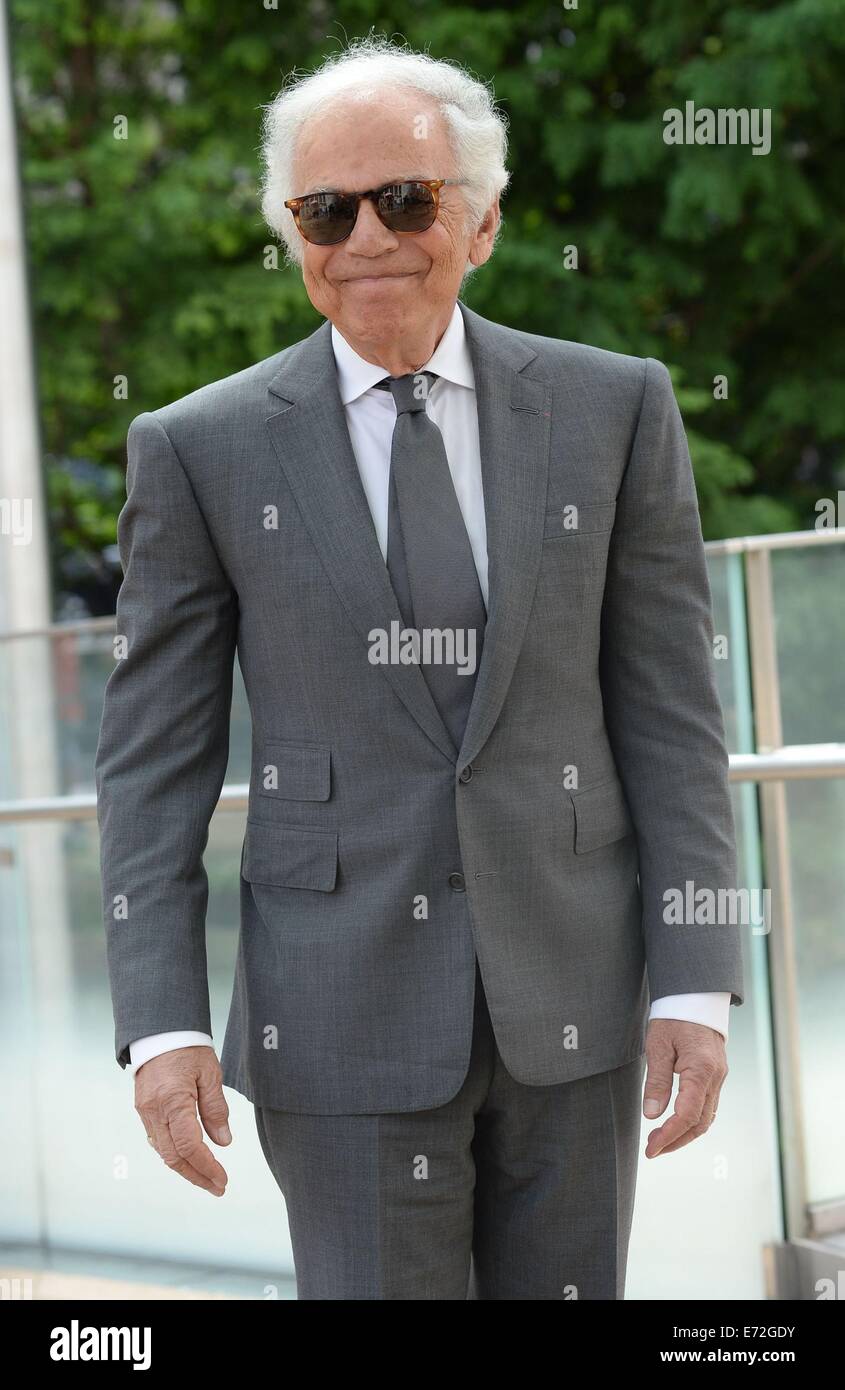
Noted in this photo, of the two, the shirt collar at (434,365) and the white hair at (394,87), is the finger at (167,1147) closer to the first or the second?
the shirt collar at (434,365)

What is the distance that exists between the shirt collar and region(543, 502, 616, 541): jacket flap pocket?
194 millimetres

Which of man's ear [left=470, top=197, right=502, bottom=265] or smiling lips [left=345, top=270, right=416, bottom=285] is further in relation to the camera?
man's ear [left=470, top=197, right=502, bottom=265]

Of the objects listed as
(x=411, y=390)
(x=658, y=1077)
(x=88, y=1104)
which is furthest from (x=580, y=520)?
(x=88, y=1104)

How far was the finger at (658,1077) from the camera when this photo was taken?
1.73 m

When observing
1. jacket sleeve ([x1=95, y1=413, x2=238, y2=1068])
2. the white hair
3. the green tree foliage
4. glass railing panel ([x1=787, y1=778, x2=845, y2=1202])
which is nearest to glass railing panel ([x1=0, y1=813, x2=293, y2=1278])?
glass railing panel ([x1=787, y1=778, x2=845, y2=1202])

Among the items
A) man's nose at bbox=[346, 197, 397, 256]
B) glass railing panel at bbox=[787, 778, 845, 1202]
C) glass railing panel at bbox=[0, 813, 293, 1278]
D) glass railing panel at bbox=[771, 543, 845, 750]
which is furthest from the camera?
glass railing panel at bbox=[0, 813, 293, 1278]

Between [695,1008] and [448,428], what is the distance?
27.9 inches

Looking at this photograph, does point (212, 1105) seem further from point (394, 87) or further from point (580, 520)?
point (394, 87)

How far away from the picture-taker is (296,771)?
66.9 inches

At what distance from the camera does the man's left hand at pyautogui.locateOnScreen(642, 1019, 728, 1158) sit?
1737 millimetres

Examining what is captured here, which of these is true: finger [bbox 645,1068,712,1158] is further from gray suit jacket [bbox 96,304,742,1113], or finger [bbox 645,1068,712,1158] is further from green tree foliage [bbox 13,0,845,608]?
green tree foliage [bbox 13,0,845,608]

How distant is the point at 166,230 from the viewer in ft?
31.8

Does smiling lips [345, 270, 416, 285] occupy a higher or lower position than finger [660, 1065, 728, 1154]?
higher

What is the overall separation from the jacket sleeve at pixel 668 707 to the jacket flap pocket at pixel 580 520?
3 centimetres
